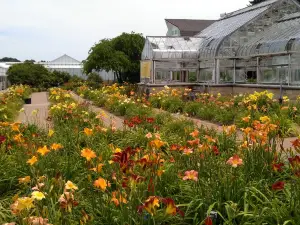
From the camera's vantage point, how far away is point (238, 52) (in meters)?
22.5

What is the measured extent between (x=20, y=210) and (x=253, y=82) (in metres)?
19.6

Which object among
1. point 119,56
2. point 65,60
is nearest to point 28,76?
point 119,56

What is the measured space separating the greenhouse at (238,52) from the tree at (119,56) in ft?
20.1

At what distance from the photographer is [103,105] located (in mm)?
17641

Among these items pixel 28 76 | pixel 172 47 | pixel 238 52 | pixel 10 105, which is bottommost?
pixel 10 105

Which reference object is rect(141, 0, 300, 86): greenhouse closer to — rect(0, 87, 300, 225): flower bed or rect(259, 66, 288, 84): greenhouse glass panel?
rect(259, 66, 288, 84): greenhouse glass panel

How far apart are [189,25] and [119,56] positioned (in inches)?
645

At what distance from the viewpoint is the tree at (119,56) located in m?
32.9

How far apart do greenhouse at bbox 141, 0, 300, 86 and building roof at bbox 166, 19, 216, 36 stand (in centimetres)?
1719

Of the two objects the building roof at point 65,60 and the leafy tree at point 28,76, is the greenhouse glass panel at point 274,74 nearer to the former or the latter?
the leafy tree at point 28,76

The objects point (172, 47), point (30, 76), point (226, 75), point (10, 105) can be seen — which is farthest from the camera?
point (30, 76)

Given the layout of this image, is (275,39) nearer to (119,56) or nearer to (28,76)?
(119,56)

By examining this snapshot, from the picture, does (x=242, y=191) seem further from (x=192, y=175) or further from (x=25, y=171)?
(x=25, y=171)

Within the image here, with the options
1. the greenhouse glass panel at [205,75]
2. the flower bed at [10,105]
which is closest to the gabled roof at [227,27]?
the greenhouse glass panel at [205,75]
